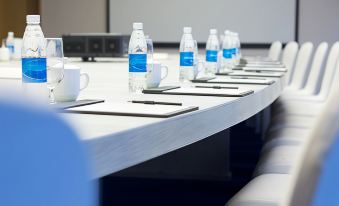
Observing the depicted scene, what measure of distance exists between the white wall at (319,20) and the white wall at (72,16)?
3.03 m

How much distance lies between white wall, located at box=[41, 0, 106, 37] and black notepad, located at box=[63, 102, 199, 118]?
782 centimetres

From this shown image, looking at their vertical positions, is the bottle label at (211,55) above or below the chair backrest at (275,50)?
above

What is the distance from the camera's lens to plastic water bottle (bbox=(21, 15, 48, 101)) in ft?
5.41

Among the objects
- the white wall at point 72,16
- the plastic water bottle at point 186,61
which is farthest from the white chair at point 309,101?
the white wall at point 72,16

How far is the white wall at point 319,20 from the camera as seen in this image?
330 inches

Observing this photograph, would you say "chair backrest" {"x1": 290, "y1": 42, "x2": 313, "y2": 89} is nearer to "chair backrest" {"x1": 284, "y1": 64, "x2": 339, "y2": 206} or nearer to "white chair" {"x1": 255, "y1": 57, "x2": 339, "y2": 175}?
"white chair" {"x1": 255, "y1": 57, "x2": 339, "y2": 175}

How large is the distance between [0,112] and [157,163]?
3.44 m

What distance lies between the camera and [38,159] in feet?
1.42

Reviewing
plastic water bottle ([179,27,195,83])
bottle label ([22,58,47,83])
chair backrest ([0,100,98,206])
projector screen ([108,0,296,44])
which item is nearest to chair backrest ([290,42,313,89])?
projector screen ([108,0,296,44])

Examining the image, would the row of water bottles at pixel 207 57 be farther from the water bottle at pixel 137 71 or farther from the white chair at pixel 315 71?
the white chair at pixel 315 71

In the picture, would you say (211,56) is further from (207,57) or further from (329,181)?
(329,181)

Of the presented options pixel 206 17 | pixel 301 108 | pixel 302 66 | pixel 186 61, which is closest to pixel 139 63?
pixel 186 61

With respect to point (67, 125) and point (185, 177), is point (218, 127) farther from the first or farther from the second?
point (185, 177)

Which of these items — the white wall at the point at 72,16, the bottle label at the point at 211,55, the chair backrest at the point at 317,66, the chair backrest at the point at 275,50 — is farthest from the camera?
the white wall at the point at 72,16
